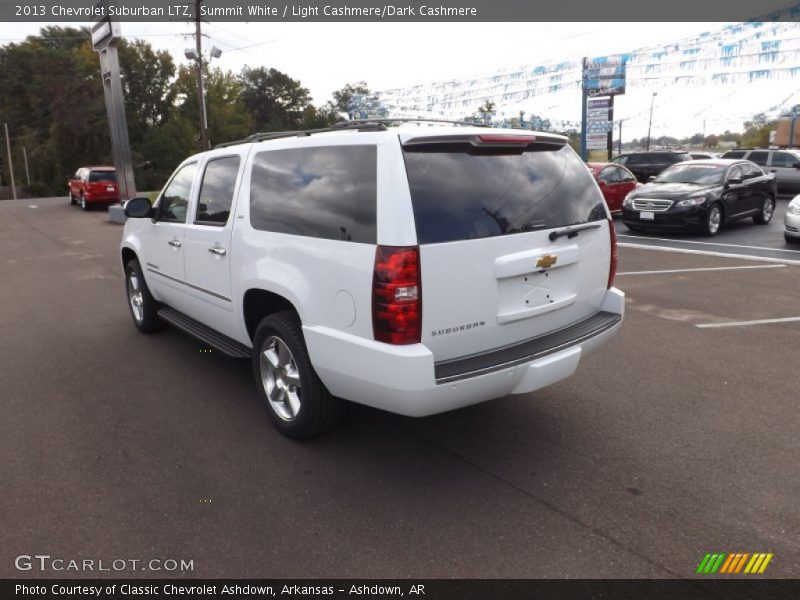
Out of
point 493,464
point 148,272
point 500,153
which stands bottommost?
point 493,464

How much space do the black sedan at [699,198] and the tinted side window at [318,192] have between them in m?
10.9

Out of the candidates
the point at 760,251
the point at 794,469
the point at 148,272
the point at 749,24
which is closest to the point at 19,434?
the point at 148,272

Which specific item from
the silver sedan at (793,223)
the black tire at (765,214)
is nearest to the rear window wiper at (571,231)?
the silver sedan at (793,223)

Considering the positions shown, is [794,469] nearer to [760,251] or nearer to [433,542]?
[433,542]

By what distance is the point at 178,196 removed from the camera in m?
5.22

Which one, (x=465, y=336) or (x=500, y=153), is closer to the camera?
(x=465, y=336)

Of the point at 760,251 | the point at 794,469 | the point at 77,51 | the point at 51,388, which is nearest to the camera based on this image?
the point at 794,469

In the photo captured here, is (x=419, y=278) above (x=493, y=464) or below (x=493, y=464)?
above

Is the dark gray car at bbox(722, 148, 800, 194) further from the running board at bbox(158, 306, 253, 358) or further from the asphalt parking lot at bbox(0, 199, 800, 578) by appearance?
the running board at bbox(158, 306, 253, 358)

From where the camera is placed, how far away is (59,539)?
288 cm

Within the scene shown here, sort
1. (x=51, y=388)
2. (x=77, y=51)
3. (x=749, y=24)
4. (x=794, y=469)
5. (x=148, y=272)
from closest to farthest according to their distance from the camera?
1. (x=794, y=469)
2. (x=51, y=388)
3. (x=148, y=272)
4. (x=749, y=24)
5. (x=77, y=51)

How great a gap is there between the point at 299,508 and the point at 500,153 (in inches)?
88.1

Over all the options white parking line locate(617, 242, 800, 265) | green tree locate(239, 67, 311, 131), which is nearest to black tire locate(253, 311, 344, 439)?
white parking line locate(617, 242, 800, 265)

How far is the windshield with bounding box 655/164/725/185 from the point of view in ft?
43.8
